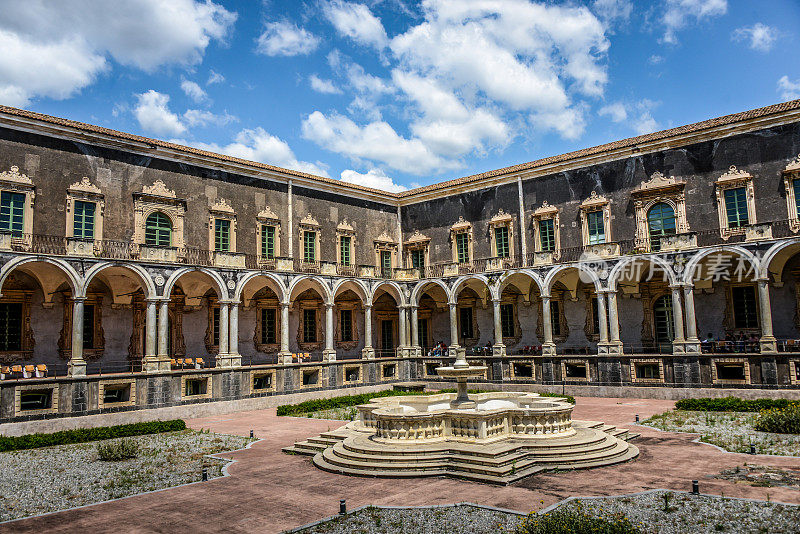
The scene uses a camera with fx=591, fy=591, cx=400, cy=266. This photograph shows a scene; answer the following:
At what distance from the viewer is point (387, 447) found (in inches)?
505

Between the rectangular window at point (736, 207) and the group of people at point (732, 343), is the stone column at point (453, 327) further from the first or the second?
the rectangular window at point (736, 207)

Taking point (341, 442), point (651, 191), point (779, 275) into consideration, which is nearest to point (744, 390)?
point (779, 275)

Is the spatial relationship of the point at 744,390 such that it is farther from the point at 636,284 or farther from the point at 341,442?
the point at 341,442

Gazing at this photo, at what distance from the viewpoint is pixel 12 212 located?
21.6 metres

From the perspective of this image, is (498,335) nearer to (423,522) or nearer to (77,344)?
(77,344)

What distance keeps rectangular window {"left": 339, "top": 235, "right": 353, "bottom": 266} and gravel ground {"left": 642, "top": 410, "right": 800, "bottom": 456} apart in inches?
723

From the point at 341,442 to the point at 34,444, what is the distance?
31.7 feet

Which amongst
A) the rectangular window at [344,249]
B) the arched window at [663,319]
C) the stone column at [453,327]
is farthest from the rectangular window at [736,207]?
the rectangular window at [344,249]

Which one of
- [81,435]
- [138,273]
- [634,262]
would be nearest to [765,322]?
[634,262]

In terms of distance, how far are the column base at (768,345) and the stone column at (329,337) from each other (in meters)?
18.4

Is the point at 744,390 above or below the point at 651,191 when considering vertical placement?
below

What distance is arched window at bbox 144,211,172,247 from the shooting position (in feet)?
82.1

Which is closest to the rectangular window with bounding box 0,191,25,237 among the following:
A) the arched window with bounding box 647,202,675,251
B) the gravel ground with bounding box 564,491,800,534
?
the gravel ground with bounding box 564,491,800,534

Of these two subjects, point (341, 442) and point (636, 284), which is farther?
point (636, 284)
